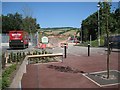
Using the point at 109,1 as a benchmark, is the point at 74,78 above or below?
below

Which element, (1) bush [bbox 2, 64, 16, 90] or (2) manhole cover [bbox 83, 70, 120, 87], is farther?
(2) manhole cover [bbox 83, 70, 120, 87]

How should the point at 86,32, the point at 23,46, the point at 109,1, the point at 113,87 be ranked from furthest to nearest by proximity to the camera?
1. the point at 86,32
2. the point at 23,46
3. the point at 109,1
4. the point at 113,87

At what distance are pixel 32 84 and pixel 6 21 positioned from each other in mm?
80729

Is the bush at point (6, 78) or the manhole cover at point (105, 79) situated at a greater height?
the bush at point (6, 78)

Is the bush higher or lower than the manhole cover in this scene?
higher

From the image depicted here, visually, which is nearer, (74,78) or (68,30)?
(74,78)

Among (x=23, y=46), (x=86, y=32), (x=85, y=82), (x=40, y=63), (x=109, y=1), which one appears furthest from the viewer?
(x=86, y=32)

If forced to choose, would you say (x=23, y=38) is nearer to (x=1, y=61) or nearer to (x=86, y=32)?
(x=1, y=61)

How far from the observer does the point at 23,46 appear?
37625 millimetres

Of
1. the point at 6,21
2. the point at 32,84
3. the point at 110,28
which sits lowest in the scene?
the point at 32,84

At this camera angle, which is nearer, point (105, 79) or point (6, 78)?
point (6, 78)

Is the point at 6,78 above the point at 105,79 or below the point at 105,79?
above

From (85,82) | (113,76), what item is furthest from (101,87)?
(113,76)

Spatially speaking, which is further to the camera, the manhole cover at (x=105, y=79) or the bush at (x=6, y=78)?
the manhole cover at (x=105, y=79)
